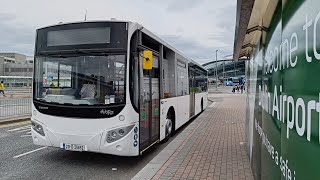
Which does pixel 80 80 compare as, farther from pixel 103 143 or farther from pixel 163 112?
pixel 163 112

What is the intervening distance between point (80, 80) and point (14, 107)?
11.9 meters

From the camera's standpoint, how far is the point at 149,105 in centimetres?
723

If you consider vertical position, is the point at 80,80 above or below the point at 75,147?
above

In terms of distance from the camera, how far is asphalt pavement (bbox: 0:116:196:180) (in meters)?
6.00

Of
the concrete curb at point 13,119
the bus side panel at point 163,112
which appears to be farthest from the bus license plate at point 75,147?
the concrete curb at point 13,119

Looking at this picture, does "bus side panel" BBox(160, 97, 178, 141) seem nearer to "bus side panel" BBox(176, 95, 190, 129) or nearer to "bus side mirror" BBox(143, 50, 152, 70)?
"bus side panel" BBox(176, 95, 190, 129)

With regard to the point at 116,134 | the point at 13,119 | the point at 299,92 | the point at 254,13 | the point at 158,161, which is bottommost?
the point at 158,161

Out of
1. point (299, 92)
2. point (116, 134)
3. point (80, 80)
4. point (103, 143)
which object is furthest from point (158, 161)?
point (299, 92)

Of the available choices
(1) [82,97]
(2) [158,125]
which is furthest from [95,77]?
(2) [158,125]

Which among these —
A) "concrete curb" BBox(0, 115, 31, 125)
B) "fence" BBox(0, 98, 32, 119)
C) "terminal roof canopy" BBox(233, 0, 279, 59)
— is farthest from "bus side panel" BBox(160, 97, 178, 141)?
"fence" BBox(0, 98, 32, 119)

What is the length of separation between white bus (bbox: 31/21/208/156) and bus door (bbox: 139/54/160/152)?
0.07 feet

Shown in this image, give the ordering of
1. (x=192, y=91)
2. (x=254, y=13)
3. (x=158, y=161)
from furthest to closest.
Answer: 1. (x=192, y=91)
2. (x=158, y=161)
3. (x=254, y=13)

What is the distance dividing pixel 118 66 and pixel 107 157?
2350 mm

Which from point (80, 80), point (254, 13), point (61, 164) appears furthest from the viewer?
point (61, 164)
